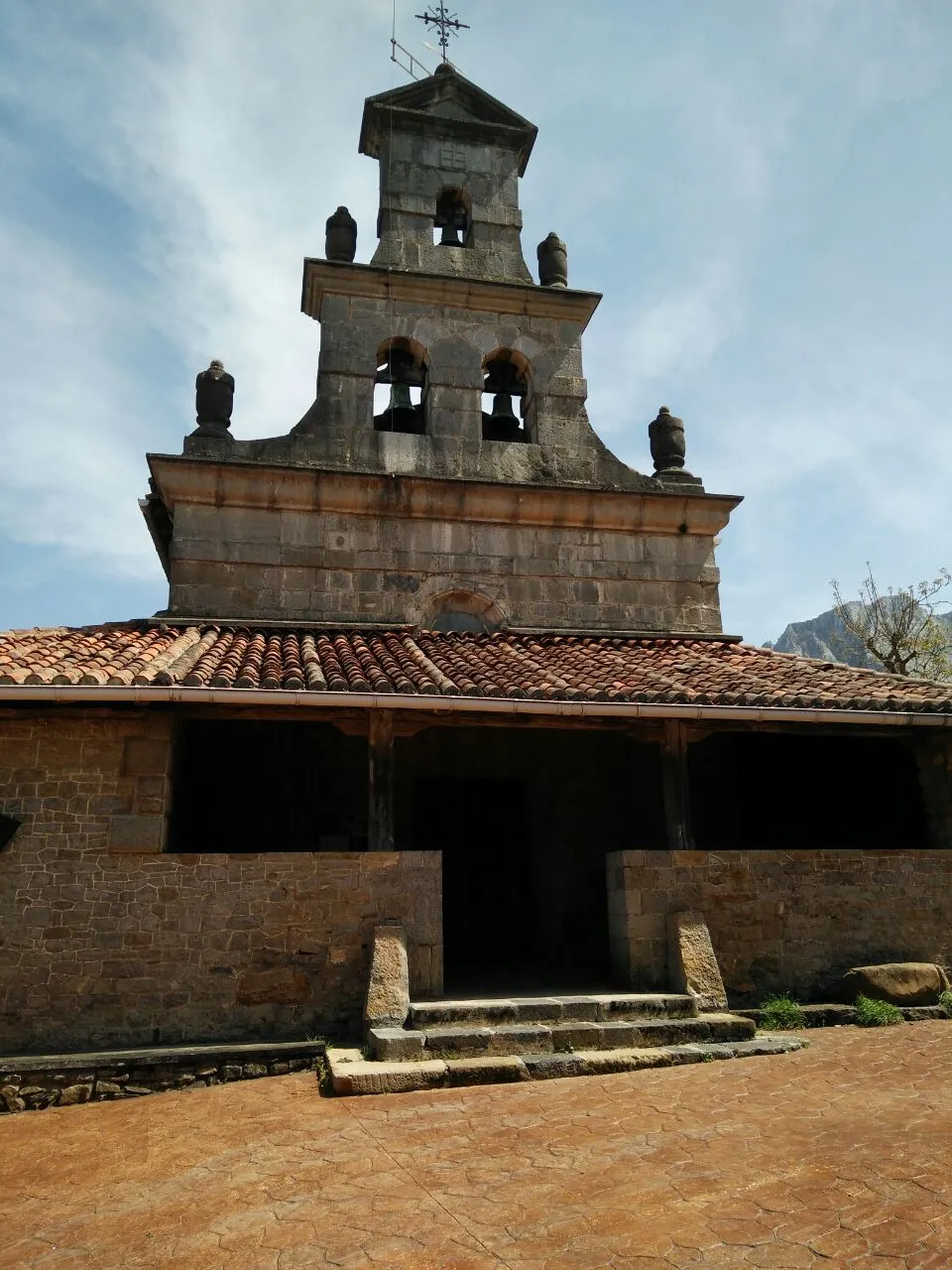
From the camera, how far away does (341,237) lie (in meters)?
11.8

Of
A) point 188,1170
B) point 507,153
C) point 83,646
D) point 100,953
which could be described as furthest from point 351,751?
point 507,153

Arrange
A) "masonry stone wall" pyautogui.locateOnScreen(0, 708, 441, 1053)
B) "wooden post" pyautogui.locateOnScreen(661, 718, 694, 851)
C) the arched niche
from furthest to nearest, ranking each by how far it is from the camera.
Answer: the arched niche < "wooden post" pyautogui.locateOnScreen(661, 718, 694, 851) < "masonry stone wall" pyautogui.locateOnScreen(0, 708, 441, 1053)

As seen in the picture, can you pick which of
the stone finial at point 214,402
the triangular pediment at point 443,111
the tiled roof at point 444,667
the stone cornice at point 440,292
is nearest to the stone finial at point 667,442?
the stone cornice at point 440,292

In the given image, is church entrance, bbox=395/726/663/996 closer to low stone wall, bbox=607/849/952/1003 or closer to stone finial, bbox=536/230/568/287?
low stone wall, bbox=607/849/952/1003

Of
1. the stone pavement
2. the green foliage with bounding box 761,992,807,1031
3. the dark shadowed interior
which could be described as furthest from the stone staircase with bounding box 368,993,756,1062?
the dark shadowed interior

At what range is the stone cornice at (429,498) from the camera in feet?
Answer: 34.2

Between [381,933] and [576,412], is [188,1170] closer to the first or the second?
[381,933]

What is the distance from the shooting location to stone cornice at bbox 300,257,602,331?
37.6ft

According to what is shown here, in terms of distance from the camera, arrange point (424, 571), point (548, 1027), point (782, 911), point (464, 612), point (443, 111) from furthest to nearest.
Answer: point (443, 111) < point (464, 612) < point (424, 571) < point (782, 911) < point (548, 1027)

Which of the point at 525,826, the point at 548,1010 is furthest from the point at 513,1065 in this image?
the point at 525,826

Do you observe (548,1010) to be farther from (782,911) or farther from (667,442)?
(667,442)

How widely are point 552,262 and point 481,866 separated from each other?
846 centimetres

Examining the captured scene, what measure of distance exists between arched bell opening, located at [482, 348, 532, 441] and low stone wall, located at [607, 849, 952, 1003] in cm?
642

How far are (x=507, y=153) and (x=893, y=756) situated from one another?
32.6 feet
